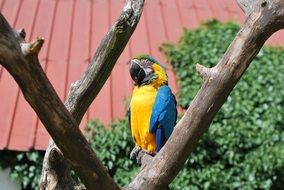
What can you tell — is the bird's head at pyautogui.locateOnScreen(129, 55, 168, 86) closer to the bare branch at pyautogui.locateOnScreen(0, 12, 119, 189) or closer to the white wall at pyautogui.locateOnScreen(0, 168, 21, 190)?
the bare branch at pyautogui.locateOnScreen(0, 12, 119, 189)

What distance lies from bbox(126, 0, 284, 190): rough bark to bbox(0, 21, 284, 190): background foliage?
7.26ft

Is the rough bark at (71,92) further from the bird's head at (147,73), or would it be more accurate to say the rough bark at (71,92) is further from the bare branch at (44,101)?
the bird's head at (147,73)

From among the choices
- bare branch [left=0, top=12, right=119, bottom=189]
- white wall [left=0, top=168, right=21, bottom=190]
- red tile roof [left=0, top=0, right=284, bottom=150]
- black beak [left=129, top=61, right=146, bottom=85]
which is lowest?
white wall [left=0, top=168, right=21, bottom=190]

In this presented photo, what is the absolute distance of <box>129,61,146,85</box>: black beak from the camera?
2.18 m

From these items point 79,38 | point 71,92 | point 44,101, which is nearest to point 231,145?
point 79,38

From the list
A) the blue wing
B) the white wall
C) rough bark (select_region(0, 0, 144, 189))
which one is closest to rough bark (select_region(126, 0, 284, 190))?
rough bark (select_region(0, 0, 144, 189))

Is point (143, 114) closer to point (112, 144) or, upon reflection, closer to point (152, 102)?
point (152, 102)

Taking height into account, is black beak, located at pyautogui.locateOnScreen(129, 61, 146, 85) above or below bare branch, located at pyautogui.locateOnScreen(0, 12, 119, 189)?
above

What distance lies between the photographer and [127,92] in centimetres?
446

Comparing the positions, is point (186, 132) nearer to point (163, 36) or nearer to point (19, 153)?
point (19, 153)

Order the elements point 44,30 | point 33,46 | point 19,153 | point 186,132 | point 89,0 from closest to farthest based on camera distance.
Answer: point 33,46
point 186,132
point 19,153
point 44,30
point 89,0

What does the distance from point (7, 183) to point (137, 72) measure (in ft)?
7.55

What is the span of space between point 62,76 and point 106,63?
2.64m

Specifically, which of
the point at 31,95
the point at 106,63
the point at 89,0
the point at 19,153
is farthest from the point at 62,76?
the point at 31,95
